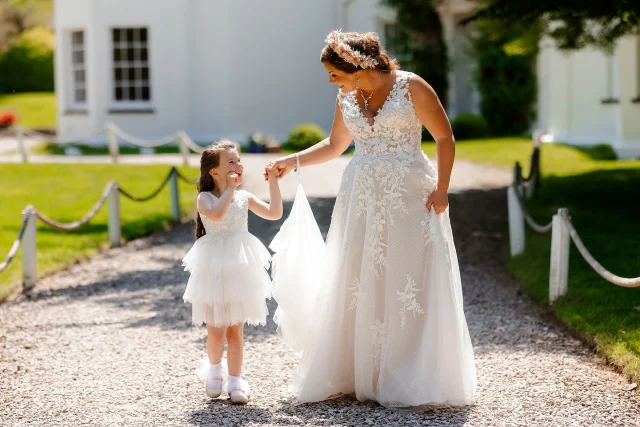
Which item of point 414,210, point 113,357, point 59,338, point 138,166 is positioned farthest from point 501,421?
point 138,166

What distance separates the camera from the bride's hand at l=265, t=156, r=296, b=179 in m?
5.38

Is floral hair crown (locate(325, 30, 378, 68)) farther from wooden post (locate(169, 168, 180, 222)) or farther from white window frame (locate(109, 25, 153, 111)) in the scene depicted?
white window frame (locate(109, 25, 153, 111))

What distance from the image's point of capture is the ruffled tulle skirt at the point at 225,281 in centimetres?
521

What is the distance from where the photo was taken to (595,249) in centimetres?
933

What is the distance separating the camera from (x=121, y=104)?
979 inches

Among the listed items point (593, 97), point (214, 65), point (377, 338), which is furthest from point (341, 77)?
point (214, 65)

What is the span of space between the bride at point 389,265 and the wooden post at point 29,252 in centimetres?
441

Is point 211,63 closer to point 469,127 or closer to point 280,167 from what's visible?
point 469,127

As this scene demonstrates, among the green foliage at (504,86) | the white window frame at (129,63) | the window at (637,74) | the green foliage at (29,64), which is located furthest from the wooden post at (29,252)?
the green foliage at (29,64)

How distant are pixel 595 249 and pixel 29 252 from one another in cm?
534

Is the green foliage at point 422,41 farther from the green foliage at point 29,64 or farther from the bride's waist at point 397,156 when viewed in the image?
the bride's waist at point 397,156

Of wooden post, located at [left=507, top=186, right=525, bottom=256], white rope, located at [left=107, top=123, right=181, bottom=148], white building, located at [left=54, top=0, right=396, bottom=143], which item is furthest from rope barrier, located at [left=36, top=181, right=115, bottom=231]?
white building, located at [left=54, top=0, right=396, bottom=143]

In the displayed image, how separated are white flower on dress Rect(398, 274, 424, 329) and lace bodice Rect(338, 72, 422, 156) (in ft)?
2.35

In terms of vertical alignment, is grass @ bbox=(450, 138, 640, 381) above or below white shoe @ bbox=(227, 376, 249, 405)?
above
